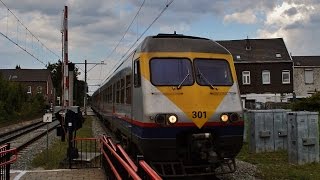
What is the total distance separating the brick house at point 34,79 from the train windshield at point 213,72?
95.2m

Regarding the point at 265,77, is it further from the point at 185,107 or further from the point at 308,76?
the point at 185,107

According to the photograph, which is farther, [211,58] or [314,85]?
[314,85]

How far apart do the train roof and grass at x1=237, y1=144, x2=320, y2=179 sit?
9.55ft

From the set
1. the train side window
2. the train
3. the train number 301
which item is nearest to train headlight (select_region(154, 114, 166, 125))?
the train

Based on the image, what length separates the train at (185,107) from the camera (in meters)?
9.18

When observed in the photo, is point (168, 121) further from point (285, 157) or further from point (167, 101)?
point (285, 157)

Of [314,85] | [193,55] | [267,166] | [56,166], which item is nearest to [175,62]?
[193,55]

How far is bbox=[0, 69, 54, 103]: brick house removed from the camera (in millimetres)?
104000

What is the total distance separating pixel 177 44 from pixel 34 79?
99.2m

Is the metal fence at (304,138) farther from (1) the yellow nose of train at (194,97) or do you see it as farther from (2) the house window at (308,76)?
(2) the house window at (308,76)

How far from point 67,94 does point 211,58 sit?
19.1 ft

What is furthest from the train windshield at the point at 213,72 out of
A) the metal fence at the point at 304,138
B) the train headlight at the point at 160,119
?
the metal fence at the point at 304,138

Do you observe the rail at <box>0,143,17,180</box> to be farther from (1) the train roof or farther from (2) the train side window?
(1) the train roof

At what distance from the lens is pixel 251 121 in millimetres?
15578
